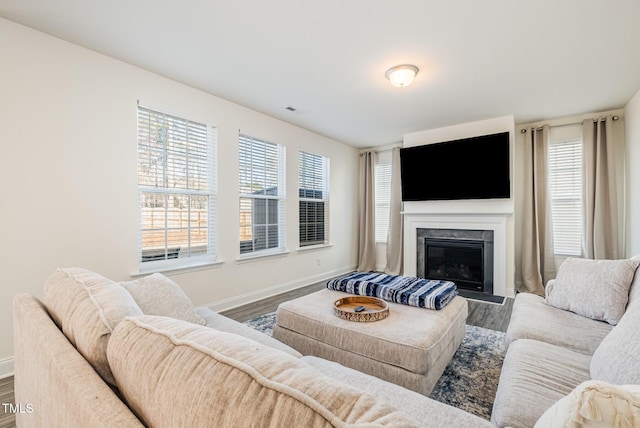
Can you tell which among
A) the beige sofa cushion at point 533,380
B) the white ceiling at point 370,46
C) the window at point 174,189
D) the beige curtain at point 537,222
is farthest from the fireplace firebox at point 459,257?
the window at point 174,189

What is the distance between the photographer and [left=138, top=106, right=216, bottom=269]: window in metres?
2.95

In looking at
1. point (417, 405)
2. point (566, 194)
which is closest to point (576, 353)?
point (417, 405)

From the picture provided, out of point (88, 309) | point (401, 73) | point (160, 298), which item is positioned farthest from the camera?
point (401, 73)

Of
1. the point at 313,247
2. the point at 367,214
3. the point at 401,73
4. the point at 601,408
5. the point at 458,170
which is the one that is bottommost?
the point at 313,247

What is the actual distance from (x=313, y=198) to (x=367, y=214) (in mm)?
1360

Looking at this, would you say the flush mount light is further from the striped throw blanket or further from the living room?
the striped throw blanket

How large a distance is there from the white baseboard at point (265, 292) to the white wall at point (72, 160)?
0.04 metres

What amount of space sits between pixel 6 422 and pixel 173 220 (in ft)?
6.20

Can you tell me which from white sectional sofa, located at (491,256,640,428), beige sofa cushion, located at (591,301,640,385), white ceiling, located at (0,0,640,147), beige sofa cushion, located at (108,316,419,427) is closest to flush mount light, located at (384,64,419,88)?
white ceiling, located at (0,0,640,147)

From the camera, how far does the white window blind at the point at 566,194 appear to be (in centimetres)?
414

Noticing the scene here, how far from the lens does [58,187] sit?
7.75 feet

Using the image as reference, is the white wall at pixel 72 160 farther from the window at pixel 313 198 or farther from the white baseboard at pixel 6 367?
the window at pixel 313 198

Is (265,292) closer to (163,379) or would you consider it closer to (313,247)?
(313,247)

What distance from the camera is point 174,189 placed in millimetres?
3146
